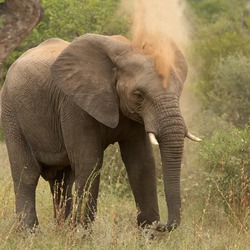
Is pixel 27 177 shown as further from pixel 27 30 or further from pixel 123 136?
pixel 27 30

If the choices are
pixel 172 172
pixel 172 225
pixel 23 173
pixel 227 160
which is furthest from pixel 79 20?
pixel 172 225

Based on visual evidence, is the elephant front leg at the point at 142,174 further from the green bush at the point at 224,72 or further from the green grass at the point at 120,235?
the green bush at the point at 224,72

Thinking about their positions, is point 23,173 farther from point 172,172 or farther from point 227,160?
point 227,160

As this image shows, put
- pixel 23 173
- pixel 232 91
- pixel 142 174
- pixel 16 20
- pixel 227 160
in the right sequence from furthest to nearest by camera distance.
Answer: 1. pixel 232 91
2. pixel 16 20
3. pixel 227 160
4. pixel 23 173
5. pixel 142 174

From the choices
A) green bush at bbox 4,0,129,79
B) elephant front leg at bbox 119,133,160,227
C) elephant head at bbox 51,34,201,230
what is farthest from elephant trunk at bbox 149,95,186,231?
green bush at bbox 4,0,129,79

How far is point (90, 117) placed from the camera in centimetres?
811

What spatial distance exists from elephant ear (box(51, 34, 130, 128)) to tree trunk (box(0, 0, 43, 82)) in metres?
6.03

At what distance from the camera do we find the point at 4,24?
1428 centimetres

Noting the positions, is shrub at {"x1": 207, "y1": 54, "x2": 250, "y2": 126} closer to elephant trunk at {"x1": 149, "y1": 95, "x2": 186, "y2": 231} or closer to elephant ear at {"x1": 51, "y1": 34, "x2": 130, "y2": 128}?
elephant ear at {"x1": 51, "y1": 34, "x2": 130, "y2": 128}

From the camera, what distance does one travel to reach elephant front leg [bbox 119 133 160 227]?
8.30 m

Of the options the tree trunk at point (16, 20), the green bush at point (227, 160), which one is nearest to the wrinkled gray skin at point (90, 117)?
the green bush at point (227, 160)

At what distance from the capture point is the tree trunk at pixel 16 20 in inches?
555

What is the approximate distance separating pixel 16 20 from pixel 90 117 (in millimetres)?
6438

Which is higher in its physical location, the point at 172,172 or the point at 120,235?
the point at 172,172
